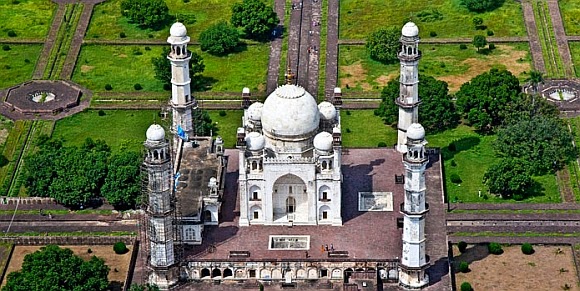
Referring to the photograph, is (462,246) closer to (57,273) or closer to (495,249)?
(495,249)

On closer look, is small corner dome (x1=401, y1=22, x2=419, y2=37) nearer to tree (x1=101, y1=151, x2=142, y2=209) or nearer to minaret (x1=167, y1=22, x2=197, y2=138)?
minaret (x1=167, y1=22, x2=197, y2=138)

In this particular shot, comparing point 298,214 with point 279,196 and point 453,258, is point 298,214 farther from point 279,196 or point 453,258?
point 453,258

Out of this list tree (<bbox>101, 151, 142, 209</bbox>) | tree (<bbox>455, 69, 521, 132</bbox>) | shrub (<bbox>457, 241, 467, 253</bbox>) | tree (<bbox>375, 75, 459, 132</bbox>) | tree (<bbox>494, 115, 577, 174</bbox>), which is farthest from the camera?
tree (<bbox>375, 75, 459, 132</bbox>)

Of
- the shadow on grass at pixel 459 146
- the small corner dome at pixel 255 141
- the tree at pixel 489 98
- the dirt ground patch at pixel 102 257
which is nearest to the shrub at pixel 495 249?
the shadow on grass at pixel 459 146

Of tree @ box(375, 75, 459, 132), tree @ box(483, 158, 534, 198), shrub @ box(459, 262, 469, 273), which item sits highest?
tree @ box(375, 75, 459, 132)

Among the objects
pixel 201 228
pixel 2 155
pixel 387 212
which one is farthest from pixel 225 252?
pixel 2 155

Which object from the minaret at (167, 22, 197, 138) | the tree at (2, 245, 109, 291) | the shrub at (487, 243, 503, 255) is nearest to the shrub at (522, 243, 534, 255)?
the shrub at (487, 243, 503, 255)
